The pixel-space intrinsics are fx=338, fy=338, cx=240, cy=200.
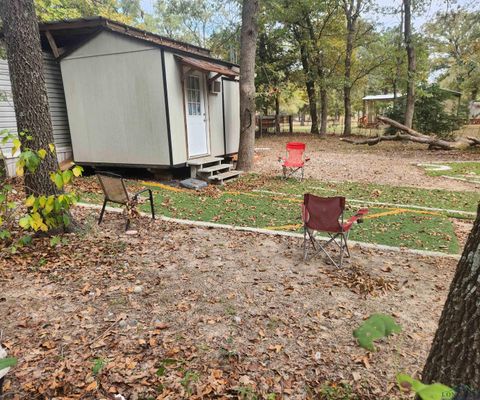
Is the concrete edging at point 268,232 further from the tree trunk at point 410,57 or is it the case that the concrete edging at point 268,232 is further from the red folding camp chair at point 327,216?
the tree trunk at point 410,57

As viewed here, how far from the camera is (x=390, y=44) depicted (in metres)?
19.7

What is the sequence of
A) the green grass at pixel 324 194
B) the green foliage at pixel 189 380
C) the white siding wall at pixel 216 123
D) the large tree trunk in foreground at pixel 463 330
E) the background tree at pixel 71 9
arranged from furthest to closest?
1. the background tree at pixel 71 9
2. the white siding wall at pixel 216 123
3. the green grass at pixel 324 194
4. the green foliage at pixel 189 380
5. the large tree trunk in foreground at pixel 463 330

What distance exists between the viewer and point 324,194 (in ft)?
24.1

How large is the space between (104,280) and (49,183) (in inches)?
57.0

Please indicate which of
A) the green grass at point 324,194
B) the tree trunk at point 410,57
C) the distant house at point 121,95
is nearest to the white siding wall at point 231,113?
the distant house at point 121,95

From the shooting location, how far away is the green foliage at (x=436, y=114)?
18.0 metres


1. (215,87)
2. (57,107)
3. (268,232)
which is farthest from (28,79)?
(215,87)

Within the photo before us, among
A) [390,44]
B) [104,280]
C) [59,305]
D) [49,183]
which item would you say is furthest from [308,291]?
[390,44]

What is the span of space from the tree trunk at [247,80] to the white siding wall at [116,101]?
265cm

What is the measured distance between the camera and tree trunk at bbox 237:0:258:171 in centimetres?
910

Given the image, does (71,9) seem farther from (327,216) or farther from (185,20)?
(185,20)

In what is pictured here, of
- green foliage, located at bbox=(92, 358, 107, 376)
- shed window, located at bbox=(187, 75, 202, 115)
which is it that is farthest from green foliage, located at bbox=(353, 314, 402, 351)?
shed window, located at bbox=(187, 75, 202, 115)

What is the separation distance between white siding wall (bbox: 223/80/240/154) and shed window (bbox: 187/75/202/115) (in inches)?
61.8

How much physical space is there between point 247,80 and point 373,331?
30.1ft
